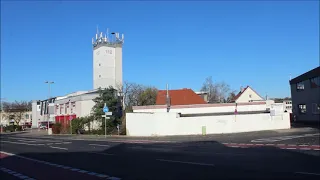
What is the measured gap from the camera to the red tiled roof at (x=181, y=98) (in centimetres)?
5987

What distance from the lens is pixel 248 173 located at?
11258 millimetres

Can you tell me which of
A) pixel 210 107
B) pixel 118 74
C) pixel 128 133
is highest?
pixel 118 74

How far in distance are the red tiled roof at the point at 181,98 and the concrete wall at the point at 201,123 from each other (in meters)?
18.0

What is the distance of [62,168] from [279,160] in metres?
9.13

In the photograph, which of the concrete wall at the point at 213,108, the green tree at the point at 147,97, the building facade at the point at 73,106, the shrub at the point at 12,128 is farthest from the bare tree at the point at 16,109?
the concrete wall at the point at 213,108

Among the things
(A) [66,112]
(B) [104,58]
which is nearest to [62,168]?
(A) [66,112]

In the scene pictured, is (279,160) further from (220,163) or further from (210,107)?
(210,107)

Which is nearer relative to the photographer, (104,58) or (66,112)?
(66,112)

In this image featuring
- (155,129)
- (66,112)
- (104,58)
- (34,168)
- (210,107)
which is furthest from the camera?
(104,58)

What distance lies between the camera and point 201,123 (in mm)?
40281

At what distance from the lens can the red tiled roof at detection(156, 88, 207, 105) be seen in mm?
59866

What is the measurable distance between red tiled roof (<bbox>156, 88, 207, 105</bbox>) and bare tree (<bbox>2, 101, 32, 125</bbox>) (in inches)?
2471

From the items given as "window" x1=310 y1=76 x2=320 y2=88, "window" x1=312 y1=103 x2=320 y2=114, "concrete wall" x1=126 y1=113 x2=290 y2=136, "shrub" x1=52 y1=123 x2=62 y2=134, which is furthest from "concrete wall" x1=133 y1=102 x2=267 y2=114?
"shrub" x1=52 y1=123 x2=62 y2=134

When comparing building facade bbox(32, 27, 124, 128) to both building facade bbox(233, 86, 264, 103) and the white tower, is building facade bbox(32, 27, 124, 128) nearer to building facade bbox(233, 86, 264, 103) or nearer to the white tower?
the white tower
